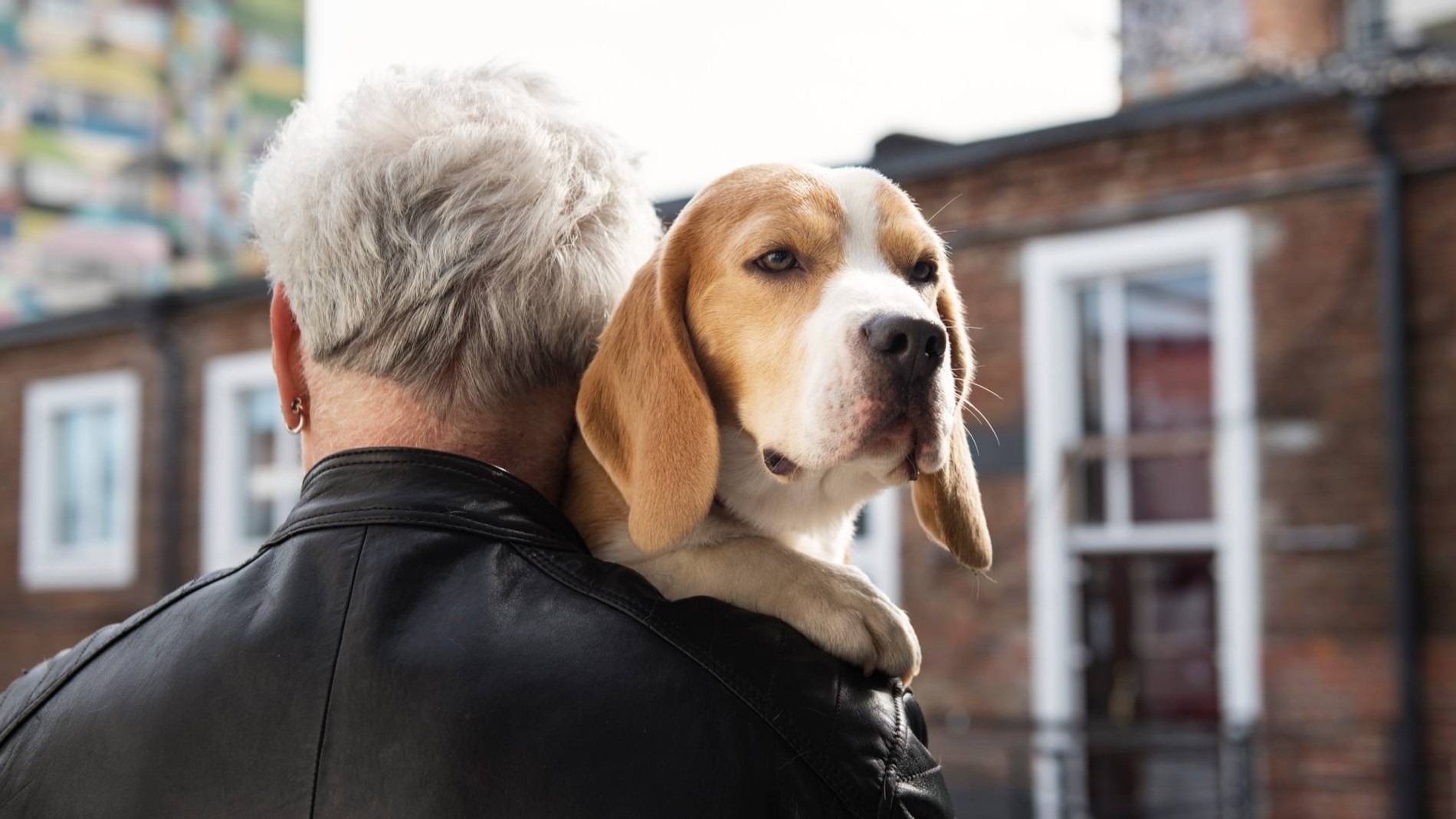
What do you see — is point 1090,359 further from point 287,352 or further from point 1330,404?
point 287,352

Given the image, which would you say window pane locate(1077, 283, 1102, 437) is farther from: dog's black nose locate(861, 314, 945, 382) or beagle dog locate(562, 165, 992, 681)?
dog's black nose locate(861, 314, 945, 382)

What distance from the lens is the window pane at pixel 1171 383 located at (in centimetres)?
812

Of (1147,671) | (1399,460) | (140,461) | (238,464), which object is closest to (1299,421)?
(1399,460)

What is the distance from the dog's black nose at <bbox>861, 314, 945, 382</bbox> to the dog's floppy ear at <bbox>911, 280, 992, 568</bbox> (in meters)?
0.18

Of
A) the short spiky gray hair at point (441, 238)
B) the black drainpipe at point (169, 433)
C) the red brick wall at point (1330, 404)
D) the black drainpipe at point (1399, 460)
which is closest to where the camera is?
the short spiky gray hair at point (441, 238)

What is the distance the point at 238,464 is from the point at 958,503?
12.6 m

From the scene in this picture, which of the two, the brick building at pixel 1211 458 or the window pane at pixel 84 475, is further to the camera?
the window pane at pixel 84 475

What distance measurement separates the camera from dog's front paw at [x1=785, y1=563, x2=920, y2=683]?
4.86 ft

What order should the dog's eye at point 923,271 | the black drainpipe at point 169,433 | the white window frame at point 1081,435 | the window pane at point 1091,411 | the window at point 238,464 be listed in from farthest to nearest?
the black drainpipe at point 169,433
the window at point 238,464
the window pane at point 1091,411
the white window frame at point 1081,435
the dog's eye at point 923,271

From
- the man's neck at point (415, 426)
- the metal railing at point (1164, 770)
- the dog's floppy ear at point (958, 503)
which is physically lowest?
the metal railing at point (1164, 770)

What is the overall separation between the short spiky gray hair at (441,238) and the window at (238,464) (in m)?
12.3

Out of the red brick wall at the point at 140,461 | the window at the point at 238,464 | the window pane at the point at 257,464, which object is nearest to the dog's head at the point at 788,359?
the red brick wall at the point at 140,461

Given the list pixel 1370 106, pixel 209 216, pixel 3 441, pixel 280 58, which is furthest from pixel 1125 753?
pixel 280 58

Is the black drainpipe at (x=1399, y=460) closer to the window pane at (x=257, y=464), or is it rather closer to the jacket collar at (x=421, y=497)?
the jacket collar at (x=421, y=497)
